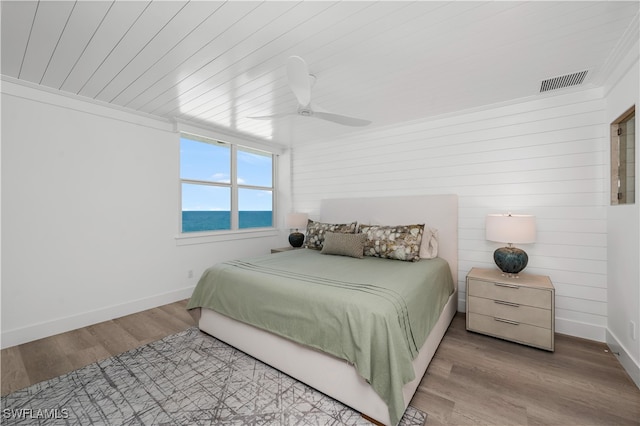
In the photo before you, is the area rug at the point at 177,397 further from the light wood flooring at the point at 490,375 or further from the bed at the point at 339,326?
the light wood flooring at the point at 490,375

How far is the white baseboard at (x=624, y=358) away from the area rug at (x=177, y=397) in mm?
1627

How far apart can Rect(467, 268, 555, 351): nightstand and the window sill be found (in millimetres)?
3336

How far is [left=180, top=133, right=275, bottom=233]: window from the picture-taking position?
3914 mm

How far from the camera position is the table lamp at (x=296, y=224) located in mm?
4336

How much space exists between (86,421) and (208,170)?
3.32 m

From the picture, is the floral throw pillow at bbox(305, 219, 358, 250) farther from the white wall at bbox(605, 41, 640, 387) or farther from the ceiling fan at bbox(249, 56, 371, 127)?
the white wall at bbox(605, 41, 640, 387)

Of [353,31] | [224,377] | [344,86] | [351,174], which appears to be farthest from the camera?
[351,174]

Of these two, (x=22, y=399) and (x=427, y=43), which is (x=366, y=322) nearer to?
(x=427, y=43)

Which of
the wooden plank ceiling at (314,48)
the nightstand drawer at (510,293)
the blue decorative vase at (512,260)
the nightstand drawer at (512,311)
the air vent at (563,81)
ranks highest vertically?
the wooden plank ceiling at (314,48)

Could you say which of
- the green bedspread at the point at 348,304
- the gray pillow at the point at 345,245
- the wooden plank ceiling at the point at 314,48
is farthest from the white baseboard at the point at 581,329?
the wooden plank ceiling at the point at 314,48

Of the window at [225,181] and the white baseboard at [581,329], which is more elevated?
the window at [225,181]

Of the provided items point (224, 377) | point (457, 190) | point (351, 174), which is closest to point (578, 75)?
point (457, 190)

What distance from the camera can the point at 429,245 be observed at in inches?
125

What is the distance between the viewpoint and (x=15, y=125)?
2453 millimetres
